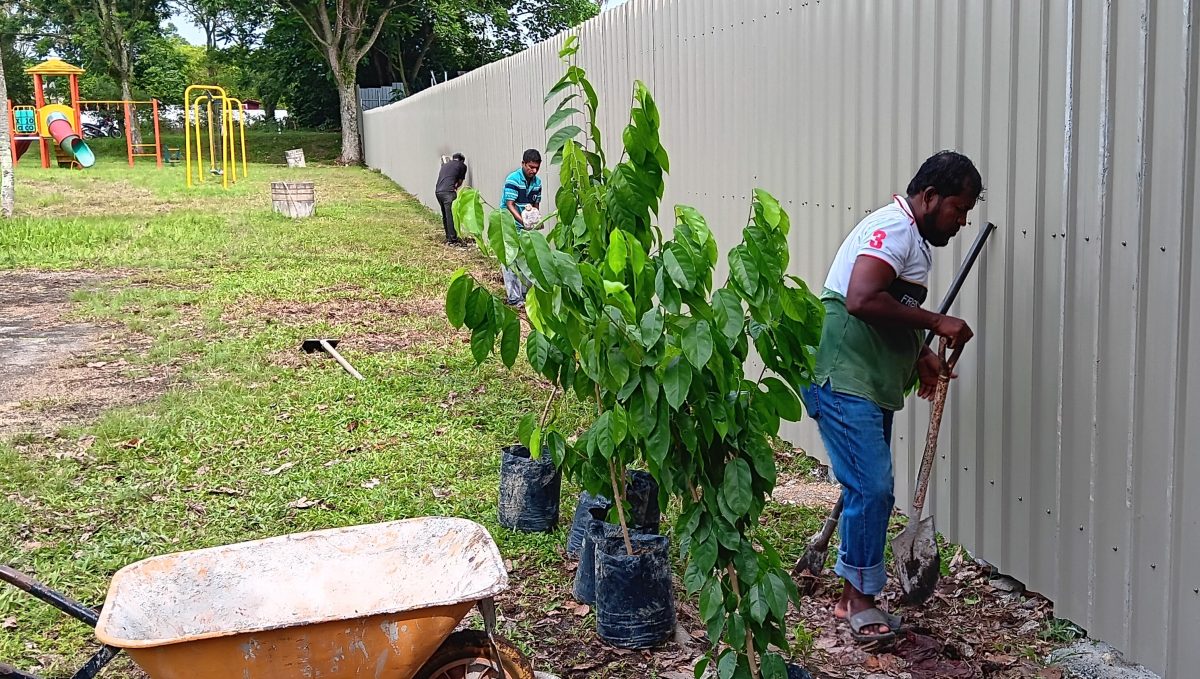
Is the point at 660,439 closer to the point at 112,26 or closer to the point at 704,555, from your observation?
the point at 704,555

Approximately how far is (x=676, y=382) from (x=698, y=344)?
13 centimetres

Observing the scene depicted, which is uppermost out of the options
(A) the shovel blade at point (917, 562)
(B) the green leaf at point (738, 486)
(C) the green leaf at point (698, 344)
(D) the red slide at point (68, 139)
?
(D) the red slide at point (68, 139)

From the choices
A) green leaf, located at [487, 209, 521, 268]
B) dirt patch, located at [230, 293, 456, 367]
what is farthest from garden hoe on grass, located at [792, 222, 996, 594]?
dirt patch, located at [230, 293, 456, 367]

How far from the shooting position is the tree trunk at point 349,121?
37.0 m

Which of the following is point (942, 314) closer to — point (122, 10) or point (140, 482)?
point (140, 482)

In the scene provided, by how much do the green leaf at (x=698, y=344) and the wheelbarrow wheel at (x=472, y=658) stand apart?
4.17 feet

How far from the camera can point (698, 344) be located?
2664 mm

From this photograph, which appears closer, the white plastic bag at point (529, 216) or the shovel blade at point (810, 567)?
A: the shovel blade at point (810, 567)

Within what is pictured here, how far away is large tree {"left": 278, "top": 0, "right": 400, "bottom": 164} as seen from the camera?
120ft

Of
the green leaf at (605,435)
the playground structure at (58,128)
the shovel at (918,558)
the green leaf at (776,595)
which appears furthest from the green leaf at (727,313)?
→ the playground structure at (58,128)

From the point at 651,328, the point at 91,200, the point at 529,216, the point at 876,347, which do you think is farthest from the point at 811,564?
Result: the point at 91,200

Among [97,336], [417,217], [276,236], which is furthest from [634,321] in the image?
[417,217]

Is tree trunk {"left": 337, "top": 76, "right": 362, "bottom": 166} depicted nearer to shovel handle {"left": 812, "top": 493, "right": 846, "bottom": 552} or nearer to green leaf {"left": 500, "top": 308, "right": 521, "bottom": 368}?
shovel handle {"left": 812, "top": 493, "right": 846, "bottom": 552}

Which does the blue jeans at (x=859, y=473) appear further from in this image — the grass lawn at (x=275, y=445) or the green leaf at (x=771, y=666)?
the green leaf at (x=771, y=666)
